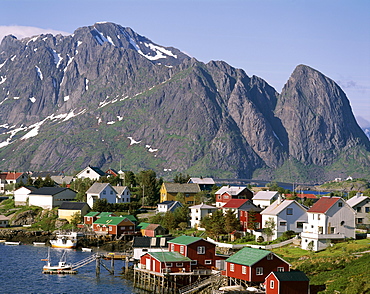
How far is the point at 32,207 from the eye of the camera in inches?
5108

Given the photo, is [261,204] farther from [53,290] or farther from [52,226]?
[53,290]

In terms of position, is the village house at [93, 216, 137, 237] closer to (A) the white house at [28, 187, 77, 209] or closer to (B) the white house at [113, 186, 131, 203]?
(B) the white house at [113, 186, 131, 203]

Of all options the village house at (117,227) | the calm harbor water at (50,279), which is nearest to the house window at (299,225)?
the calm harbor water at (50,279)

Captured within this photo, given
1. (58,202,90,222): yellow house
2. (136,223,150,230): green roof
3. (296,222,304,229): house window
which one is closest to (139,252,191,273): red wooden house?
(296,222,304,229): house window

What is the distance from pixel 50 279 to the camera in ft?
232

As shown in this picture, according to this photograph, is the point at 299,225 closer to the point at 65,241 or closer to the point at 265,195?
the point at 265,195

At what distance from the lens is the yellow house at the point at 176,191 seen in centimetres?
13550

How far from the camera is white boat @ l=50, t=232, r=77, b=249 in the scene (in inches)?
3840

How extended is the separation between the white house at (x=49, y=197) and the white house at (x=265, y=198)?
1715 inches

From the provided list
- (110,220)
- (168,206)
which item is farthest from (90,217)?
(168,206)

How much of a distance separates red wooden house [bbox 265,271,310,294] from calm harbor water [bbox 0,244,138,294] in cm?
1775

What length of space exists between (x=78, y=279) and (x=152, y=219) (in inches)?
1625

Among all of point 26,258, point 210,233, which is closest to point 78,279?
point 26,258

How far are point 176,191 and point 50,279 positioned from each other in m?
67.3
